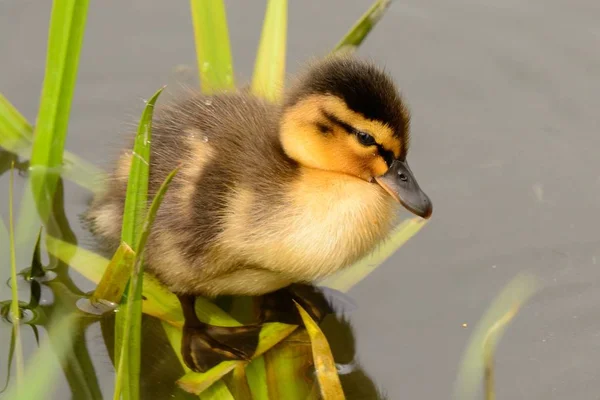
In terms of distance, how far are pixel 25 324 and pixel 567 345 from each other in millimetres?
1197

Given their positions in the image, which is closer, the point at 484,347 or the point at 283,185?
the point at 283,185

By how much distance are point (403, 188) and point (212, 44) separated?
701 millimetres

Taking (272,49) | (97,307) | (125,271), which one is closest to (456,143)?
(272,49)

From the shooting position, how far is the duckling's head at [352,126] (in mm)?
1986

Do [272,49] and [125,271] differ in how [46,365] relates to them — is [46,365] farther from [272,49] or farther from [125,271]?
[272,49]

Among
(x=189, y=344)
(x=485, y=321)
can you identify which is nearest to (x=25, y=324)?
(x=189, y=344)

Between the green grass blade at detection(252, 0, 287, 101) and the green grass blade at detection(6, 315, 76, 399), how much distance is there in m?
0.76

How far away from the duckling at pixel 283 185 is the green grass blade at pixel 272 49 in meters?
0.36

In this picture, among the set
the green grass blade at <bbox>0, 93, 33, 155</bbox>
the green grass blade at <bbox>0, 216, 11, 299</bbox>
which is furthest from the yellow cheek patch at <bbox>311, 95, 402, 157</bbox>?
the green grass blade at <bbox>0, 93, 33, 155</bbox>

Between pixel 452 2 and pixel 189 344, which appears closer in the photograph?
pixel 189 344

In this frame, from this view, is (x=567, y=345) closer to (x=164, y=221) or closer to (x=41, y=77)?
(x=164, y=221)

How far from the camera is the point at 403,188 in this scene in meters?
2.09

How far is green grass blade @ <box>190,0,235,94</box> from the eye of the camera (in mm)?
2484

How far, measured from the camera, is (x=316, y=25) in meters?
3.20
